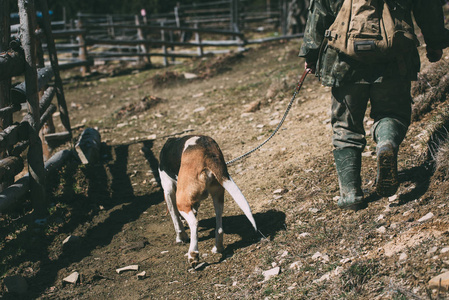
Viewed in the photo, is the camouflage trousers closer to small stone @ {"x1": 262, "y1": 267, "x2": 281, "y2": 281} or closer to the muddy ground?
the muddy ground

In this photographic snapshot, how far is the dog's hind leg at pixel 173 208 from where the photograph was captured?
4.47 meters

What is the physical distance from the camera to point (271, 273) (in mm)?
3482

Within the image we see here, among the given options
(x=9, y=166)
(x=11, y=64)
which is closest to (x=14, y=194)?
(x=9, y=166)

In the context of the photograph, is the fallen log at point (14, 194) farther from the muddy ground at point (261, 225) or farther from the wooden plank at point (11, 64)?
the wooden plank at point (11, 64)

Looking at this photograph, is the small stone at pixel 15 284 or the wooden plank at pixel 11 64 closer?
the small stone at pixel 15 284

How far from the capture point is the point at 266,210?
183 inches

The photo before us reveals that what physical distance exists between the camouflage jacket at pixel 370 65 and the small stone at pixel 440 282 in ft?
5.30

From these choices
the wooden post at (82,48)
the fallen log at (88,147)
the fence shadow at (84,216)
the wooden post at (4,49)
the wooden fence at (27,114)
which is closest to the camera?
the fence shadow at (84,216)

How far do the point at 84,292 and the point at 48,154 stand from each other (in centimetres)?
401

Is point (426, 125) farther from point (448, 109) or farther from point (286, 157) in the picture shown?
point (286, 157)

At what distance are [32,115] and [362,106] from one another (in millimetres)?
3676

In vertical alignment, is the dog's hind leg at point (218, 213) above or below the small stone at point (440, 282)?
below

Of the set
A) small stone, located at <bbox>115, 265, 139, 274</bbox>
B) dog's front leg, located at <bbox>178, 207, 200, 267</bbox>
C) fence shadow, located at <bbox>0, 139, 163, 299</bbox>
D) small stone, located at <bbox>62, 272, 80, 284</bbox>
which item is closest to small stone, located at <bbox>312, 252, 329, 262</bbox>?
dog's front leg, located at <bbox>178, 207, 200, 267</bbox>

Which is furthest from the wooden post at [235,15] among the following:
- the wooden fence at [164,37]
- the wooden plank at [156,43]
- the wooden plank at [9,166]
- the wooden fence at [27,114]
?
the wooden plank at [9,166]
